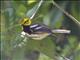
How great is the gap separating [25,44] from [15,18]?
4.2 inches

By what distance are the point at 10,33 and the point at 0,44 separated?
0.07m

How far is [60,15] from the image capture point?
3.76 feet

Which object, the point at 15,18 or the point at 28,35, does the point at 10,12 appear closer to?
the point at 15,18

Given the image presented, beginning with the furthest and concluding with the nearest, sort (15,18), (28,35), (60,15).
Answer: (60,15) < (15,18) < (28,35)

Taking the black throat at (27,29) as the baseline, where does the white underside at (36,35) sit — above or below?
below

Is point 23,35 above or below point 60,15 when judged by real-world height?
above

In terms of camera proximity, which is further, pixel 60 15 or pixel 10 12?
pixel 60 15

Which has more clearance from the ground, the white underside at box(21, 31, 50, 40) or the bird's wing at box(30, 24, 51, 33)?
the bird's wing at box(30, 24, 51, 33)

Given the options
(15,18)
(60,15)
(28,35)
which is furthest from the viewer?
(60,15)

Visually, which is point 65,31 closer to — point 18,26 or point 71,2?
point 18,26

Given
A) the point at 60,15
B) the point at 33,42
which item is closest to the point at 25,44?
the point at 33,42

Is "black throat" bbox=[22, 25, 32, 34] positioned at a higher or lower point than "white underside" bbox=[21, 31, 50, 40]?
higher

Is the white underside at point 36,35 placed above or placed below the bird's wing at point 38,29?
below

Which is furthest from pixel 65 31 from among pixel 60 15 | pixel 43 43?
pixel 60 15
